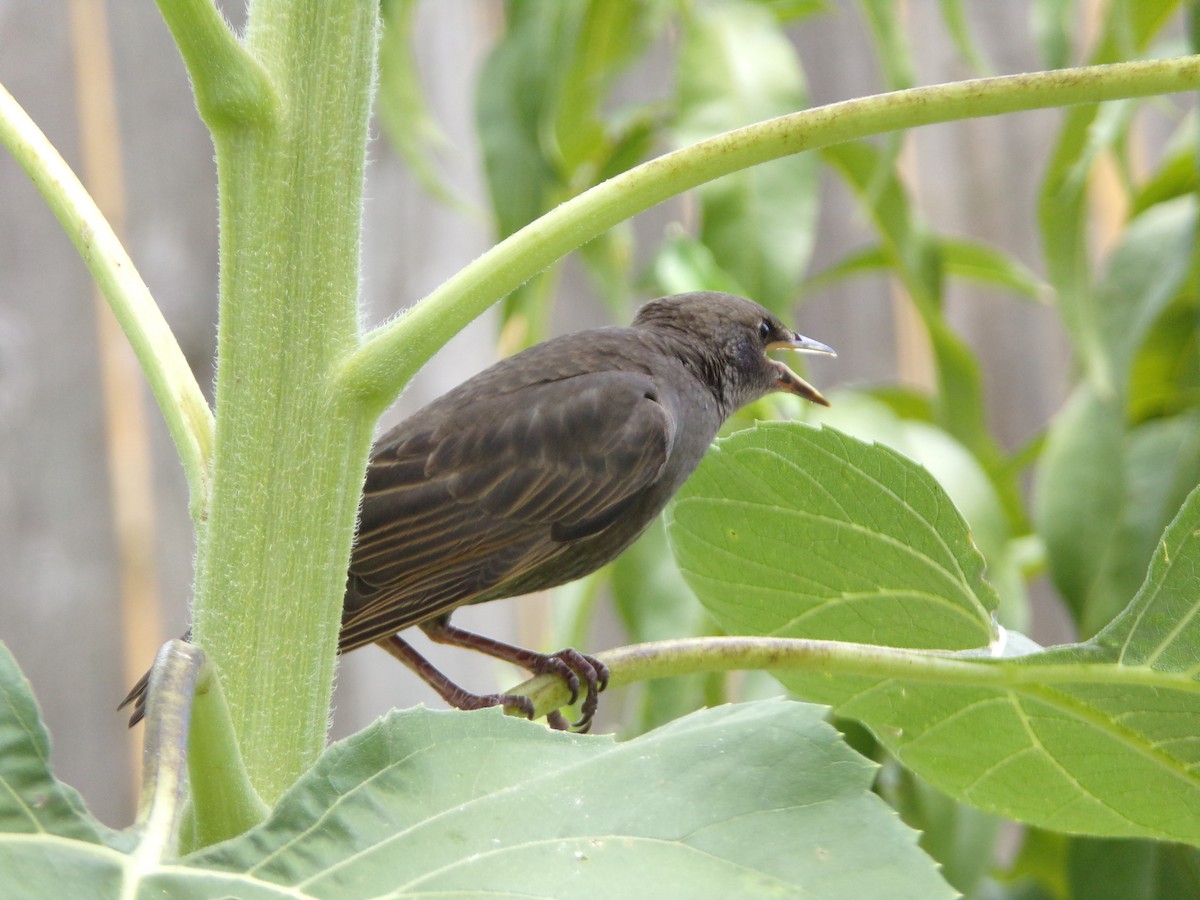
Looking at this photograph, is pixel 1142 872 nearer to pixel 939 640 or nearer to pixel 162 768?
pixel 939 640

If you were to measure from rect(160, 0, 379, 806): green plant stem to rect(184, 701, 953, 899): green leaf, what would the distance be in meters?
0.09

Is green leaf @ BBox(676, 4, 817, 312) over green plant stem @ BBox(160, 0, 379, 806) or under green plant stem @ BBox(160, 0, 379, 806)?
over

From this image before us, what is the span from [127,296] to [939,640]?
43cm

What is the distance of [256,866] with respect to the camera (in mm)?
400

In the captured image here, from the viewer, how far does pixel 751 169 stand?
170 centimetres

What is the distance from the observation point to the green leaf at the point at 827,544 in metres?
0.61

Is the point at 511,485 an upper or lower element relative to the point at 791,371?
lower

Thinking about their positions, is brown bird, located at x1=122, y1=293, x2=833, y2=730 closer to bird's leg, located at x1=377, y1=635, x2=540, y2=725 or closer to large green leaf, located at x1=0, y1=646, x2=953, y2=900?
bird's leg, located at x1=377, y1=635, x2=540, y2=725

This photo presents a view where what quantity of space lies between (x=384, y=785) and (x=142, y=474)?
1.77 meters

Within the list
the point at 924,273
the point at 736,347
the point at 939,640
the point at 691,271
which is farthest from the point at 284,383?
the point at 924,273

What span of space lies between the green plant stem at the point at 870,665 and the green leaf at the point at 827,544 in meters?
0.06

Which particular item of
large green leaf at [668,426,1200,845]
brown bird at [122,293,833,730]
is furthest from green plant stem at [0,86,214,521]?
brown bird at [122,293,833,730]

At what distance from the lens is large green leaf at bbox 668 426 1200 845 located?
22.0 inches

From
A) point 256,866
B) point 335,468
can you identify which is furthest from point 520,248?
point 256,866
